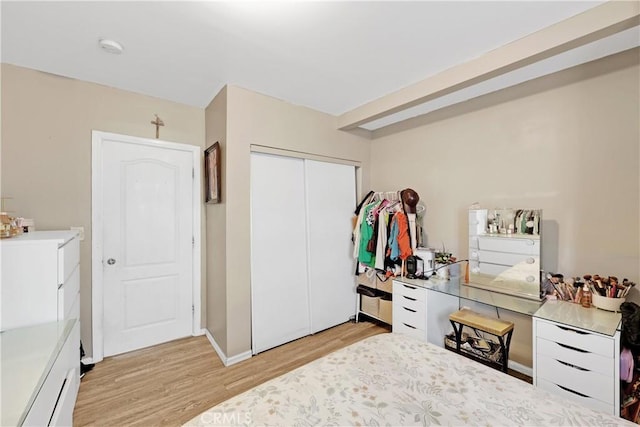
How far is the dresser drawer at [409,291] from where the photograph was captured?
2.46 metres

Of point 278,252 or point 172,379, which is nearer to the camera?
point 172,379

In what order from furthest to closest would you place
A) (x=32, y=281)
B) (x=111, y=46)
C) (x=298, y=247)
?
(x=298, y=247) < (x=111, y=46) < (x=32, y=281)

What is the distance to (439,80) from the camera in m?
2.25

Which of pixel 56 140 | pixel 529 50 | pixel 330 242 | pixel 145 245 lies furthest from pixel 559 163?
pixel 56 140

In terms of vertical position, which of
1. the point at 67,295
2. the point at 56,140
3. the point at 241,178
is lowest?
the point at 67,295

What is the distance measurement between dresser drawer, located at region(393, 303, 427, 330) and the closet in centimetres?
86

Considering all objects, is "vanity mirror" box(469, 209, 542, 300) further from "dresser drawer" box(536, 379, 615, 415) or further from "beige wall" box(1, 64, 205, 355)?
"beige wall" box(1, 64, 205, 355)

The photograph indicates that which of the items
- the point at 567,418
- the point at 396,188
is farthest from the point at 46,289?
the point at 396,188

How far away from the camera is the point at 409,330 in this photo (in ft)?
8.31

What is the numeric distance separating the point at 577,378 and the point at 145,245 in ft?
11.7

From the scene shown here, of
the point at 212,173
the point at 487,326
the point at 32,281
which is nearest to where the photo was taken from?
the point at 32,281

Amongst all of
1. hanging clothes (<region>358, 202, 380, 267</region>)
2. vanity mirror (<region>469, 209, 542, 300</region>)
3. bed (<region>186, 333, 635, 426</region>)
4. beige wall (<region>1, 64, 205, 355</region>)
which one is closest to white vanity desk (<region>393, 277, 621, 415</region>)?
vanity mirror (<region>469, 209, 542, 300</region>)

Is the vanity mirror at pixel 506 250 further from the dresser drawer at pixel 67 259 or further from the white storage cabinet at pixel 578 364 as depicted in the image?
the dresser drawer at pixel 67 259

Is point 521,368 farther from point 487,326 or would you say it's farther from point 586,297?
point 586,297
